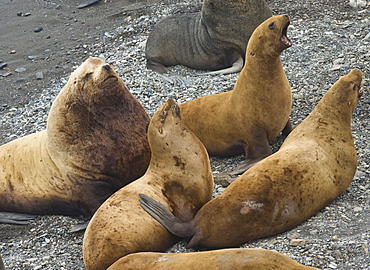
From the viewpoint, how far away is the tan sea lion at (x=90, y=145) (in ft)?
15.8

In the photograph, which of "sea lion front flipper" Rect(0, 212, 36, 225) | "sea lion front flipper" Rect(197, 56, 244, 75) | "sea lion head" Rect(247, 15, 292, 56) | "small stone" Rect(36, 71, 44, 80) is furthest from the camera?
"small stone" Rect(36, 71, 44, 80)

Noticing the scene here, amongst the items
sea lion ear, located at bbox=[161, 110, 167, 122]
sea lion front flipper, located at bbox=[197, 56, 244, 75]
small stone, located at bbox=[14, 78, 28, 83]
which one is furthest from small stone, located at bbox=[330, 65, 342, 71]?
small stone, located at bbox=[14, 78, 28, 83]

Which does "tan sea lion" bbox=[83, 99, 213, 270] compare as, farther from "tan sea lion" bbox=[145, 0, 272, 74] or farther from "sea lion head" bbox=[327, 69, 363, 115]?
"tan sea lion" bbox=[145, 0, 272, 74]

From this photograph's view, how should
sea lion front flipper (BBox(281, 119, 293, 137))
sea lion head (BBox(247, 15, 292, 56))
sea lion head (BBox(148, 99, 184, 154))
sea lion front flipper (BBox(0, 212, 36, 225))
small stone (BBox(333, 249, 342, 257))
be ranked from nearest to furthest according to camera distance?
small stone (BBox(333, 249, 342, 257))
sea lion head (BBox(148, 99, 184, 154))
sea lion front flipper (BBox(0, 212, 36, 225))
sea lion head (BBox(247, 15, 292, 56))
sea lion front flipper (BBox(281, 119, 293, 137))

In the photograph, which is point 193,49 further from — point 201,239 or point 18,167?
point 201,239

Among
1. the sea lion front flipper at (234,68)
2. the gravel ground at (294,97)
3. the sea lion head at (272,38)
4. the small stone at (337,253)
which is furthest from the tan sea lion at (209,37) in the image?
the small stone at (337,253)

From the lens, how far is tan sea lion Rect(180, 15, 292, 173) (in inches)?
207

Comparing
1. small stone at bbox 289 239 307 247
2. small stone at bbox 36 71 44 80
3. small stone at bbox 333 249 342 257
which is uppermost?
small stone at bbox 333 249 342 257

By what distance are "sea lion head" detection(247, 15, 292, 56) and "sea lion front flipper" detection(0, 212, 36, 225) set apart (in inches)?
99.7

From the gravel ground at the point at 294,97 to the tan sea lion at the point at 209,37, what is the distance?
226 millimetres

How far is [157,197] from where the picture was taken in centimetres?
419

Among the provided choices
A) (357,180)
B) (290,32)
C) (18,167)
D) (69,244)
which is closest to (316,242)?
(357,180)

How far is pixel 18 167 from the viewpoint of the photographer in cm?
524

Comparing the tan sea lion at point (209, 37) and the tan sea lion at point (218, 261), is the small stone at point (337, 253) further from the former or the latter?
the tan sea lion at point (209, 37)
